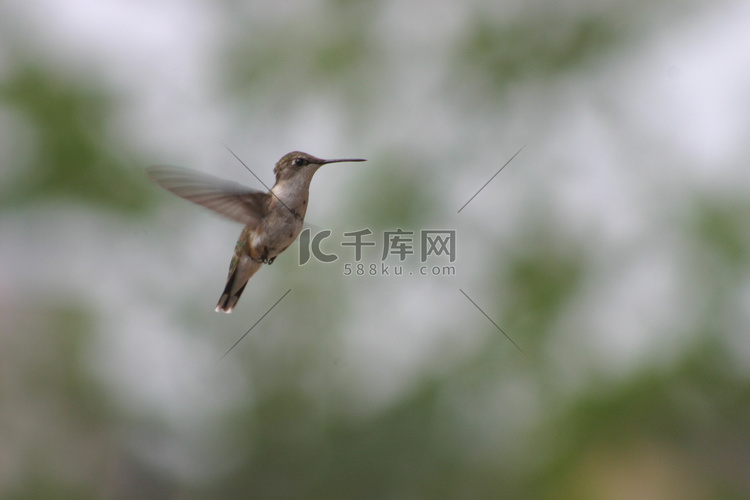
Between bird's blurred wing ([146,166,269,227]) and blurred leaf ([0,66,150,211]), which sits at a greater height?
blurred leaf ([0,66,150,211])

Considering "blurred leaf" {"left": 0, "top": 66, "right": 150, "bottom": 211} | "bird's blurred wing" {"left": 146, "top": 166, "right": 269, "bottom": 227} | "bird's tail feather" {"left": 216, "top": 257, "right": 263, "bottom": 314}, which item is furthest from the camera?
"blurred leaf" {"left": 0, "top": 66, "right": 150, "bottom": 211}

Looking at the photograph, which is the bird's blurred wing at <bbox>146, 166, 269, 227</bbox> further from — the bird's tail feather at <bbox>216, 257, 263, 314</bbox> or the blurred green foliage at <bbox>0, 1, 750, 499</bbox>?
the blurred green foliage at <bbox>0, 1, 750, 499</bbox>

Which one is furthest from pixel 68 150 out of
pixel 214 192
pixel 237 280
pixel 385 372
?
pixel 214 192

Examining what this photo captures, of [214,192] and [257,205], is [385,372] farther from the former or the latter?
[214,192]

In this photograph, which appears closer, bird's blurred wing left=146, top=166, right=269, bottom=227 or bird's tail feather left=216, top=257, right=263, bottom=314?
bird's blurred wing left=146, top=166, right=269, bottom=227

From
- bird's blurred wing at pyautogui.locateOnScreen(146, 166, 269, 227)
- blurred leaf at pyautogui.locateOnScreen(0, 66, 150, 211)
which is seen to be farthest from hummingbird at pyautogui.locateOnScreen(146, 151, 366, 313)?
blurred leaf at pyautogui.locateOnScreen(0, 66, 150, 211)

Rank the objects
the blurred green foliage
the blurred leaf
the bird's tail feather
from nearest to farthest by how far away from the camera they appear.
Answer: the bird's tail feather
the blurred leaf
the blurred green foliage

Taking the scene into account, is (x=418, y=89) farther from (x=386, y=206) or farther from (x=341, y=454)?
(x=341, y=454)

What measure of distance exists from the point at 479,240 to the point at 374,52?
1.34 m

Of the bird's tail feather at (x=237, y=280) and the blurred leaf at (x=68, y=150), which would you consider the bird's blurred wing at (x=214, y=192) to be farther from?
the blurred leaf at (x=68, y=150)

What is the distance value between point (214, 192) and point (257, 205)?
133mm

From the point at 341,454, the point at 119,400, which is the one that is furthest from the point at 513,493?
the point at 119,400

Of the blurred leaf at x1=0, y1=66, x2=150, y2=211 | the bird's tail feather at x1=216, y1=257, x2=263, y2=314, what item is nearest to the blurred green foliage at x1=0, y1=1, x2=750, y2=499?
the blurred leaf at x1=0, y1=66, x2=150, y2=211

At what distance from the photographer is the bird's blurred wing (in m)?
0.77
